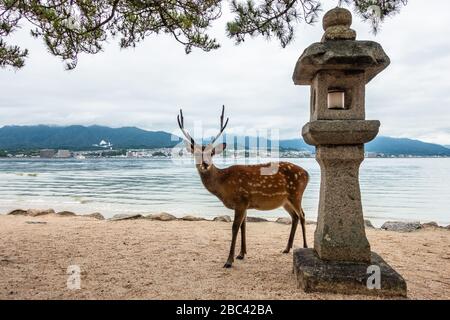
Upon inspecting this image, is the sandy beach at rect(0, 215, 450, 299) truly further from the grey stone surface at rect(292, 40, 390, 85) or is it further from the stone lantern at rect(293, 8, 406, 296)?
the grey stone surface at rect(292, 40, 390, 85)

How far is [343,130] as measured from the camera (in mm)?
4074

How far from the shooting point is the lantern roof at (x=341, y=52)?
13.2 ft

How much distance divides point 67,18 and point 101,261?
355cm

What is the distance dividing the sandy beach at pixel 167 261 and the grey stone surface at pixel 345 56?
8.30 ft

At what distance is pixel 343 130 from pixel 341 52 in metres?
0.86

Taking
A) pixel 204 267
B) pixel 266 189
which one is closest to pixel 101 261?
pixel 204 267

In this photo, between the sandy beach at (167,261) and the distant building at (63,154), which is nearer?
the sandy beach at (167,261)

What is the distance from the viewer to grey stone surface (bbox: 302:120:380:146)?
13.4ft

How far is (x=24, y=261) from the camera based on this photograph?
17.2ft

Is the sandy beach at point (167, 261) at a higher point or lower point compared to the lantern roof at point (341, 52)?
lower

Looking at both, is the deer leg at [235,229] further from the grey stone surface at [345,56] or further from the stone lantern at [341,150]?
the grey stone surface at [345,56]

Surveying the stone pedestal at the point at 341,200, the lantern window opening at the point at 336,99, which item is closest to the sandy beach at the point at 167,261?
the stone pedestal at the point at 341,200

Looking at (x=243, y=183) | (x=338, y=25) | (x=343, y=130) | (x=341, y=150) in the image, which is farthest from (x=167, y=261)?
(x=338, y=25)

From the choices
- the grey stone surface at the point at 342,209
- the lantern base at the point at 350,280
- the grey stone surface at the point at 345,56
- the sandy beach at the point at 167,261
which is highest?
the grey stone surface at the point at 345,56
